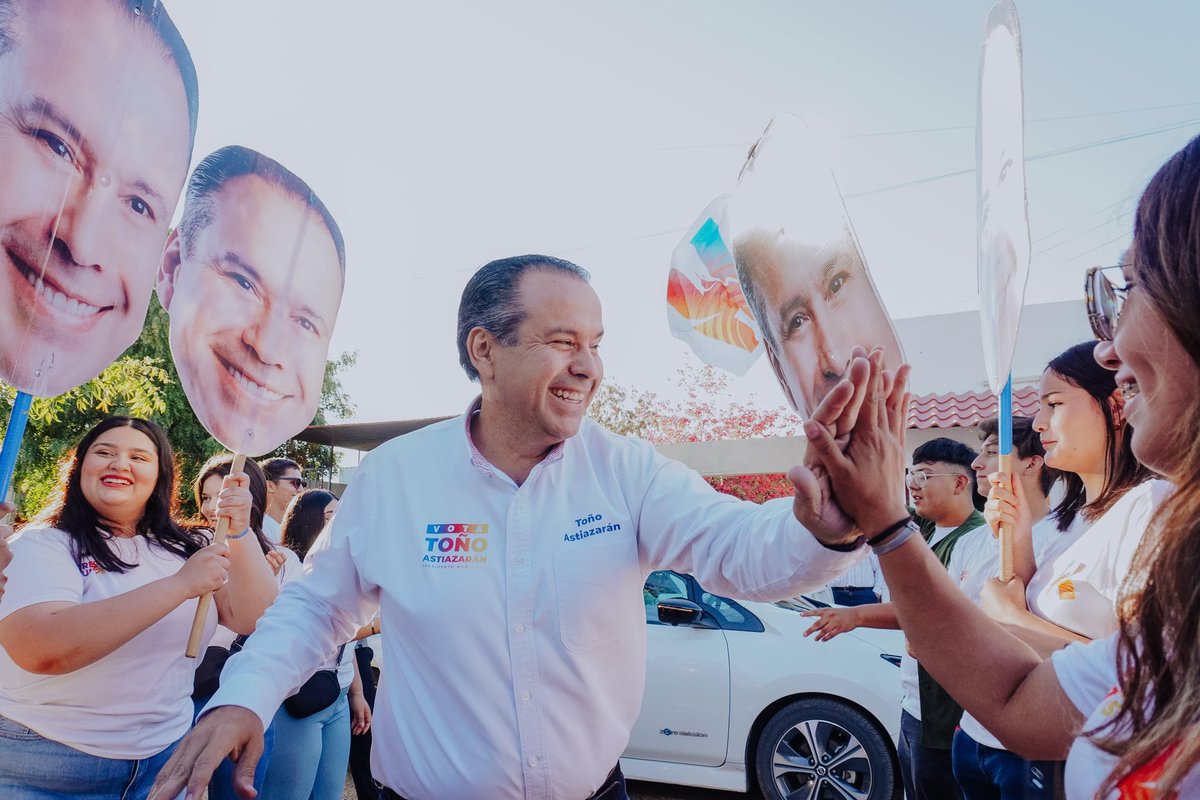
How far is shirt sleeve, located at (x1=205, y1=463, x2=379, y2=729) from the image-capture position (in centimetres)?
198

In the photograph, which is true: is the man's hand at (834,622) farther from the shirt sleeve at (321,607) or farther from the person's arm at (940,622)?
the person's arm at (940,622)

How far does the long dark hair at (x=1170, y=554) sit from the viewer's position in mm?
959

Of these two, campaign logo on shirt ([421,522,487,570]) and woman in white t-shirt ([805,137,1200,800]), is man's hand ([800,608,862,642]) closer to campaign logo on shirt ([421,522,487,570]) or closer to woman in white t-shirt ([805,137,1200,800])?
campaign logo on shirt ([421,522,487,570])

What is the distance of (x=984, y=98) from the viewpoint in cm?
188

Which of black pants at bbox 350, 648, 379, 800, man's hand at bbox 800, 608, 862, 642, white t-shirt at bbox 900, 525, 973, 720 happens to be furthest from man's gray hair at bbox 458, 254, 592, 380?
black pants at bbox 350, 648, 379, 800

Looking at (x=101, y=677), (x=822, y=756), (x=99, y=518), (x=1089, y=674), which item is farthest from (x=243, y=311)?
(x=822, y=756)

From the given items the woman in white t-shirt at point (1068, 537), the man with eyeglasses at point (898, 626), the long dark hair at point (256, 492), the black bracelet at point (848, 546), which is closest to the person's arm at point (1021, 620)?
the woman in white t-shirt at point (1068, 537)

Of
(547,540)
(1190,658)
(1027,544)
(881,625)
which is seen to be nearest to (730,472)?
(881,625)

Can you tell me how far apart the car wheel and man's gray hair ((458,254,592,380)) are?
388cm

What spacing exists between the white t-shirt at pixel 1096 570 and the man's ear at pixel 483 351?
176 cm

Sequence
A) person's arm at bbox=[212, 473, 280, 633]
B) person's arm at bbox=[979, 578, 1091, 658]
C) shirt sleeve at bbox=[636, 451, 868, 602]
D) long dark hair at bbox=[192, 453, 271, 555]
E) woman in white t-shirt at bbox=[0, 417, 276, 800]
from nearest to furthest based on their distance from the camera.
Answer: shirt sleeve at bbox=[636, 451, 868, 602]
person's arm at bbox=[979, 578, 1091, 658]
woman in white t-shirt at bbox=[0, 417, 276, 800]
person's arm at bbox=[212, 473, 280, 633]
long dark hair at bbox=[192, 453, 271, 555]

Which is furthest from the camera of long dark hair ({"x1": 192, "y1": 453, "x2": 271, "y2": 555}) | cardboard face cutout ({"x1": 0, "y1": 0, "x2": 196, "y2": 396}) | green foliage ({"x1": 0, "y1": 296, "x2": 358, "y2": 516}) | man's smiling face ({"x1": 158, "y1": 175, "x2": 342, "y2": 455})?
green foliage ({"x1": 0, "y1": 296, "x2": 358, "y2": 516})

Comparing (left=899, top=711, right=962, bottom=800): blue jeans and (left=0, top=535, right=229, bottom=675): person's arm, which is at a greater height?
(left=0, top=535, right=229, bottom=675): person's arm

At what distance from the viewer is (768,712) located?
524cm
